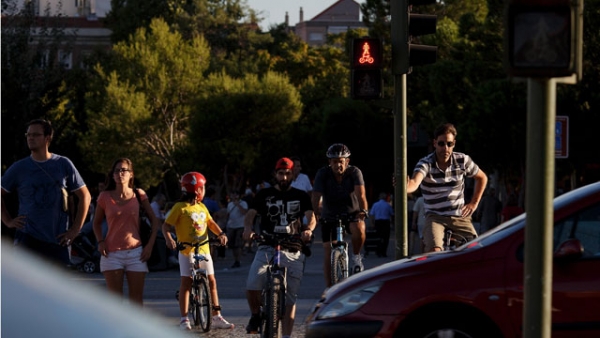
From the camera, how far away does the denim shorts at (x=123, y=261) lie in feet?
38.3

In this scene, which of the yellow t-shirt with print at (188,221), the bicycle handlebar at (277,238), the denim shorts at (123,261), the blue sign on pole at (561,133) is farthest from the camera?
the blue sign on pole at (561,133)

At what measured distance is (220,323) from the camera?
1342 cm

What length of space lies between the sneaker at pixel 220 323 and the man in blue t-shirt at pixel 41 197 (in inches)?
122

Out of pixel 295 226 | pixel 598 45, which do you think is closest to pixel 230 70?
pixel 598 45

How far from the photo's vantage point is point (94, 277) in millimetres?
23766

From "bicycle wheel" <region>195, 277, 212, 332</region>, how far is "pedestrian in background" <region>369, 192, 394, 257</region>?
1915cm

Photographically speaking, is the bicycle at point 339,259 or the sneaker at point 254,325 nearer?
the sneaker at point 254,325

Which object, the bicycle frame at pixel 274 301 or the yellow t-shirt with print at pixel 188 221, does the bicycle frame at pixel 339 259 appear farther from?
the bicycle frame at pixel 274 301

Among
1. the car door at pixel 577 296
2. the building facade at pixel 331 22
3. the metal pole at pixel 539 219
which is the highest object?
the building facade at pixel 331 22

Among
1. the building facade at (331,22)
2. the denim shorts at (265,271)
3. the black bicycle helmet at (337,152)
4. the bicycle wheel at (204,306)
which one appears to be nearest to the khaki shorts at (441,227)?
the denim shorts at (265,271)

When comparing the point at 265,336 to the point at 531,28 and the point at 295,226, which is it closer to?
the point at 295,226

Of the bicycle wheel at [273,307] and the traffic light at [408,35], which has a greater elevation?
the traffic light at [408,35]

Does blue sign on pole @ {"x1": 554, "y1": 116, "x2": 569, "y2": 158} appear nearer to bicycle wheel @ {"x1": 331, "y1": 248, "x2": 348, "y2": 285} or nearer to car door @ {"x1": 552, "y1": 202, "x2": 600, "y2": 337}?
bicycle wheel @ {"x1": 331, "y1": 248, "x2": 348, "y2": 285}

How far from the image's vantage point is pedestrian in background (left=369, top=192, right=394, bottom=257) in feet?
107
